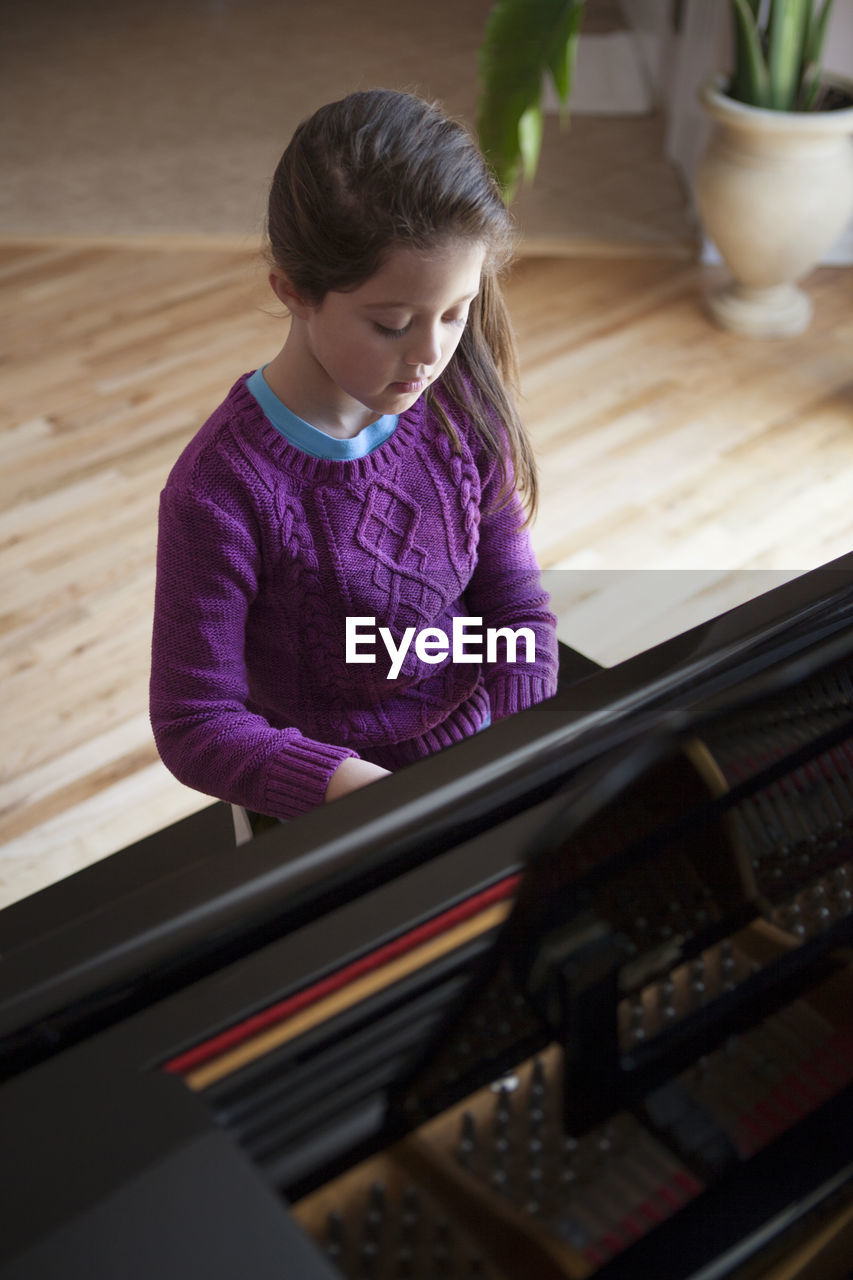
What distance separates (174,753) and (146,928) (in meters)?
0.45

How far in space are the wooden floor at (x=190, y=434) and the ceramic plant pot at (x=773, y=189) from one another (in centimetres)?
16

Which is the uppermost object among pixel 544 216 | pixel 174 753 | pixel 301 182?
pixel 301 182

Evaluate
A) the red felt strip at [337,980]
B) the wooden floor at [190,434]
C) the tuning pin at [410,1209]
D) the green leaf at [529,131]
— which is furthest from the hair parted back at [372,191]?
the green leaf at [529,131]

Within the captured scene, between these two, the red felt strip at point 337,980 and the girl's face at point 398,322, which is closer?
the red felt strip at point 337,980

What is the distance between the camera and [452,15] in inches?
207

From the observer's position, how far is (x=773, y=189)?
2.84m

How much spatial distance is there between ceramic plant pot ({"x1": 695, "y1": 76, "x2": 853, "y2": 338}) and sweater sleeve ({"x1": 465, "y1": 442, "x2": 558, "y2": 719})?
196 centimetres

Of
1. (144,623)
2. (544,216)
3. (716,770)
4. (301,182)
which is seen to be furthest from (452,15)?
(716,770)

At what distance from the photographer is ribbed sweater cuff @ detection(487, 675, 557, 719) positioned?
1169 millimetres

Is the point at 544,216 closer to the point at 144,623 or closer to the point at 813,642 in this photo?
the point at 144,623

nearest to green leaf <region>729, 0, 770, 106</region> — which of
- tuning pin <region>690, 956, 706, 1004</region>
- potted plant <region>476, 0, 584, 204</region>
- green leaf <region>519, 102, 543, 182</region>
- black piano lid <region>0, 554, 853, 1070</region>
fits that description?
potted plant <region>476, 0, 584, 204</region>

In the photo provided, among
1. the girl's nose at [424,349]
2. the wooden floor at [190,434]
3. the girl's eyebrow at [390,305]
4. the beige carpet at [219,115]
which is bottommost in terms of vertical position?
the wooden floor at [190,434]

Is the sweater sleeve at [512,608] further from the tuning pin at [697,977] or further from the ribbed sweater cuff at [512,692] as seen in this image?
the tuning pin at [697,977]

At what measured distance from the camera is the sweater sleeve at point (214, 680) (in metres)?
0.95
